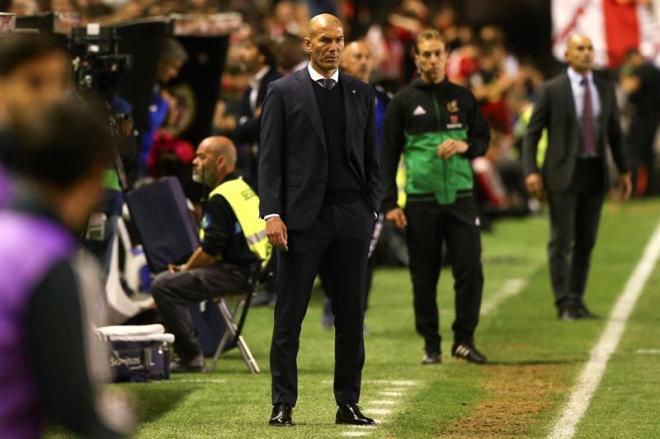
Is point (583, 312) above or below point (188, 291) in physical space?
below

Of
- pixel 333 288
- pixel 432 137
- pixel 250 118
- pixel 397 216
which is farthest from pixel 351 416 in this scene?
pixel 250 118

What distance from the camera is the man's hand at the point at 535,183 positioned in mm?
13523

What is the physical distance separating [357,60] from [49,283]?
29.0ft

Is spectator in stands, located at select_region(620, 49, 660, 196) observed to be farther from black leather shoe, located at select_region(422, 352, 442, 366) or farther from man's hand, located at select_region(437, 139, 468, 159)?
man's hand, located at select_region(437, 139, 468, 159)

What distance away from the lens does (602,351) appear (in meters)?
12.0

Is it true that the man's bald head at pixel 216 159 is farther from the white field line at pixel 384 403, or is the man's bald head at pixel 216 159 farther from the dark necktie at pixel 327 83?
the dark necktie at pixel 327 83

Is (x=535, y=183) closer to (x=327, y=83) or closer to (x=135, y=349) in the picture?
(x=135, y=349)

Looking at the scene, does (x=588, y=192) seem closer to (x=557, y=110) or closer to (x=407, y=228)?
(x=557, y=110)

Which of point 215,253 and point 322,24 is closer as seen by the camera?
point 322,24

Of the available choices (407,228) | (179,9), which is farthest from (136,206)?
(179,9)

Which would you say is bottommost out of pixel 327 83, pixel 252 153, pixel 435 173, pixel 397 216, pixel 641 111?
pixel 641 111

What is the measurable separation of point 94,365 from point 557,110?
1001 centimetres

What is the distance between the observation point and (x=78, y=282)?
157 inches

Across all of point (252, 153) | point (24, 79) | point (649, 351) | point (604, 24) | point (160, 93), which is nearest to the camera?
point (24, 79)
